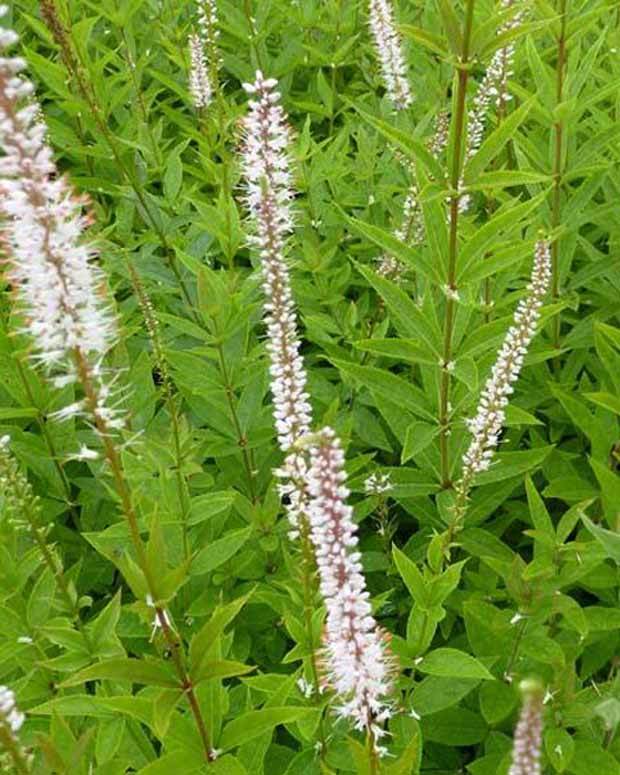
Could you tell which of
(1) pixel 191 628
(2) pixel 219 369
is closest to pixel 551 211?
(2) pixel 219 369

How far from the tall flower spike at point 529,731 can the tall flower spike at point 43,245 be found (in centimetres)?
122

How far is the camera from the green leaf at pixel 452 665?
3328 millimetres

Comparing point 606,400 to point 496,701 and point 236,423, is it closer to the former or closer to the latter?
point 496,701

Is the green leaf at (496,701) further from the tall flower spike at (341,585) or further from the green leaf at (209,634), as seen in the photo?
the green leaf at (209,634)

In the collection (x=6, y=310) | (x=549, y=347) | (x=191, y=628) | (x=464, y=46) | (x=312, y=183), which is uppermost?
(x=464, y=46)

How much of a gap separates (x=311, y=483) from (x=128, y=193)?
408 centimetres

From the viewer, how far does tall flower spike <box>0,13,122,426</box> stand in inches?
75.5

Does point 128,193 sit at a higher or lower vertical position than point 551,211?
higher

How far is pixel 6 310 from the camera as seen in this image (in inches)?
209

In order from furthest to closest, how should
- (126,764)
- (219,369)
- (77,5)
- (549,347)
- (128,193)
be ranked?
(77,5) < (128,193) < (549,347) < (219,369) < (126,764)

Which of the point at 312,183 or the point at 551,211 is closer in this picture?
the point at 551,211

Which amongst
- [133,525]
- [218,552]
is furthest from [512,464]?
[133,525]

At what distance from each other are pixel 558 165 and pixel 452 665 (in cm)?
286

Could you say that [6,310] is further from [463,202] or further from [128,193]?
[463,202]
